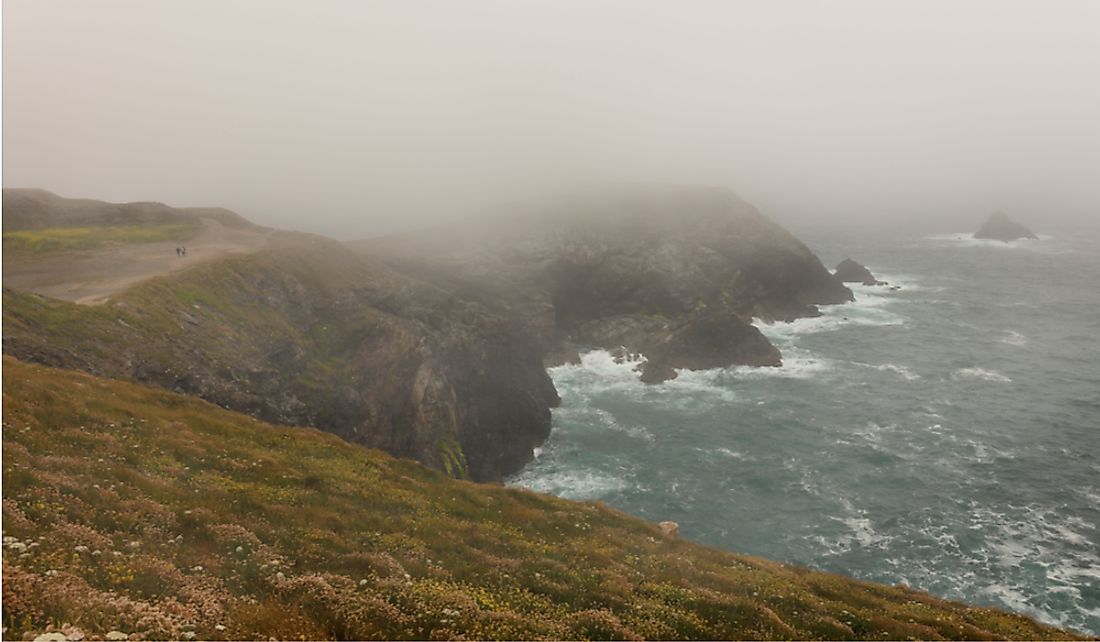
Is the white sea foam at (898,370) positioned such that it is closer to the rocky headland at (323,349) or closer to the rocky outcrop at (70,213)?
the rocky headland at (323,349)

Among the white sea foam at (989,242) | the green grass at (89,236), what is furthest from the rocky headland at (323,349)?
the white sea foam at (989,242)

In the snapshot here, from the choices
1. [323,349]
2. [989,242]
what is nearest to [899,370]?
[323,349]

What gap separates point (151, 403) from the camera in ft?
103

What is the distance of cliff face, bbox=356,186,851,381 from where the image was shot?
304 feet


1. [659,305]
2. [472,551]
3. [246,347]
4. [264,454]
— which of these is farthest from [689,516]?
[659,305]

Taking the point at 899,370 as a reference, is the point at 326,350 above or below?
above

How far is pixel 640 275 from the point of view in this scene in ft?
352

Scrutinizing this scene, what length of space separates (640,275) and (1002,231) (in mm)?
153442

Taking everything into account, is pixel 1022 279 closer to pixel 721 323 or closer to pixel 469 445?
pixel 721 323

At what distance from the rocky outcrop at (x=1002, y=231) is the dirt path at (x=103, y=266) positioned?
215 m

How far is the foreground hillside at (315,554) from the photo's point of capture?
48.9ft

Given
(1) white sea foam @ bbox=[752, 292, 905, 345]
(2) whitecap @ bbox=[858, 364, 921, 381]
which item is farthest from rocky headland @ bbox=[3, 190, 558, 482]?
(2) whitecap @ bbox=[858, 364, 921, 381]

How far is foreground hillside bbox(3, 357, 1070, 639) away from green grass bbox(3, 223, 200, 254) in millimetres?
41187

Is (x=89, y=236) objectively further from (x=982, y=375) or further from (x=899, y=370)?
(x=982, y=375)
